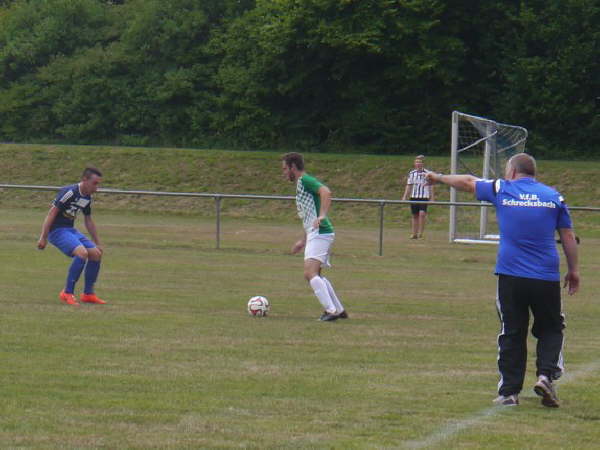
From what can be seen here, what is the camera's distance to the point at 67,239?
44.2 ft

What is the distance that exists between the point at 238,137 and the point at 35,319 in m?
36.8

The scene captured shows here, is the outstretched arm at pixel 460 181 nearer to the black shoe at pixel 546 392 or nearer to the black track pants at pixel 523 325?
the black track pants at pixel 523 325

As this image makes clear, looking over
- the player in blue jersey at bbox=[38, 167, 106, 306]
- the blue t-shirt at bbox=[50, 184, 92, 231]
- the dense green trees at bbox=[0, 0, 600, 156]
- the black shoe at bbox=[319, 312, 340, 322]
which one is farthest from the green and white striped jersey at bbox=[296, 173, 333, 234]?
the dense green trees at bbox=[0, 0, 600, 156]

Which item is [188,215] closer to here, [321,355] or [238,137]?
[238,137]

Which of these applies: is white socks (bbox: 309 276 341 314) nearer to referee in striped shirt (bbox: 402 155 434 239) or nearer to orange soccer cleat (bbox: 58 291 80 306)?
orange soccer cleat (bbox: 58 291 80 306)

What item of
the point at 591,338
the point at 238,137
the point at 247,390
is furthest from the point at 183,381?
the point at 238,137

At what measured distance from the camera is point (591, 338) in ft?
37.8

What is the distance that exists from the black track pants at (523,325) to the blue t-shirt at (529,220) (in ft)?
0.27

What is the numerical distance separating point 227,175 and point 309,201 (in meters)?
26.2

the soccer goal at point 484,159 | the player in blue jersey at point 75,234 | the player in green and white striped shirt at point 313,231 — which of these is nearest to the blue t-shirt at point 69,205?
the player in blue jersey at point 75,234

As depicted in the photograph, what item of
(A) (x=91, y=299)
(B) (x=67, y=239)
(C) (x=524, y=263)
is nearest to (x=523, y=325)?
(C) (x=524, y=263)

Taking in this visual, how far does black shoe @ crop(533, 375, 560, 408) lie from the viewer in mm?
7520

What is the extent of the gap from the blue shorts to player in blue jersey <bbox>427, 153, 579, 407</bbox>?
6.75 meters

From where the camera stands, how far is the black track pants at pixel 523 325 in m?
7.62
